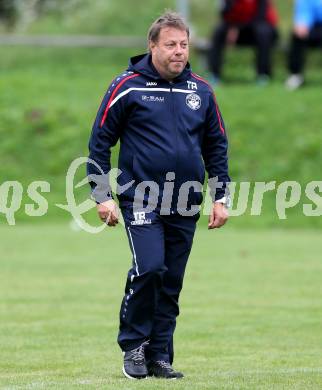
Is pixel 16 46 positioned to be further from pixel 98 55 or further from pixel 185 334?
pixel 185 334

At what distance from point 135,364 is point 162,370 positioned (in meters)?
0.20

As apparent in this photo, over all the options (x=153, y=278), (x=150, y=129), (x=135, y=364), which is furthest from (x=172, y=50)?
(x=135, y=364)

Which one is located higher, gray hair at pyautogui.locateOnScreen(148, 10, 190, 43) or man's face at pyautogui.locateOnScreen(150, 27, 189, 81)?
gray hair at pyautogui.locateOnScreen(148, 10, 190, 43)

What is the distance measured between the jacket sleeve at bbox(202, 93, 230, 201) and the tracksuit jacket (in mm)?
50

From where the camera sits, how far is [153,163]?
7637mm

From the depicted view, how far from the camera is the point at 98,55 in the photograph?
98.7 ft

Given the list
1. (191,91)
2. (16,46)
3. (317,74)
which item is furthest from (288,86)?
(191,91)

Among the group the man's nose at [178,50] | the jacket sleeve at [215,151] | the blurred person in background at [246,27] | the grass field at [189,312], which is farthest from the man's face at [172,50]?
the blurred person in background at [246,27]

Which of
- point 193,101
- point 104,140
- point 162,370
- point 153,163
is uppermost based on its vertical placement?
point 193,101

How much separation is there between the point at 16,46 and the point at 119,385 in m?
23.9

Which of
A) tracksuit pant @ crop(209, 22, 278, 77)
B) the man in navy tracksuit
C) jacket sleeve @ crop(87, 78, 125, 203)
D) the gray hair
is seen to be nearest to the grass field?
the man in navy tracksuit

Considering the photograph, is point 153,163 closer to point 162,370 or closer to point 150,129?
point 150,129

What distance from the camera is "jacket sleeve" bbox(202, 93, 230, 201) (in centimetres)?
782

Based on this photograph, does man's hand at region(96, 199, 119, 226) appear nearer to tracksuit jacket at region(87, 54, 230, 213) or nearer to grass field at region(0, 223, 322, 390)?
tracksuit jacket at region(87, 54, 230, 213)
